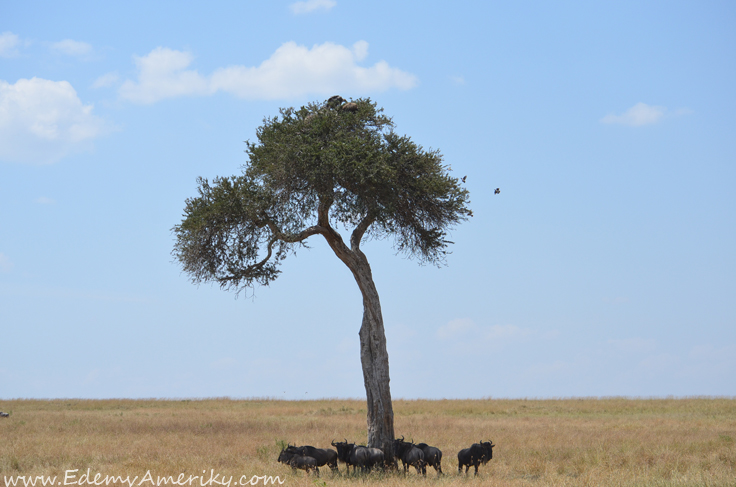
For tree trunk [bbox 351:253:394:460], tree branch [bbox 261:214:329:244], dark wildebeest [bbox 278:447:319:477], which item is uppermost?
tree branch [bbox 261:214:329:244]

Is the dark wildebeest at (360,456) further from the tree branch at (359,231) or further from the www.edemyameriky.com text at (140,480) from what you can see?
the tree branch at (359,231)

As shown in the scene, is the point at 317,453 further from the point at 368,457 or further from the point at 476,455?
the point at 476,455

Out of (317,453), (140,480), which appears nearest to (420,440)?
(317,453)

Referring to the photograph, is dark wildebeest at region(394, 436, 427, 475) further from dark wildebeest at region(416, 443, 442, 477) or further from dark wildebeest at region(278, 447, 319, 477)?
dark wildebeest at region(278, 447, 319, 477)

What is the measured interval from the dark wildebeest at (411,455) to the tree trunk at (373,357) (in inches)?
46.1

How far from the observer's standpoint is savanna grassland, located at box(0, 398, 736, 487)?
52.7ft

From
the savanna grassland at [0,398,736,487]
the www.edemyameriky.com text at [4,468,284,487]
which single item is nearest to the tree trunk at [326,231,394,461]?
the savanna grassland at [0,398,736,487]

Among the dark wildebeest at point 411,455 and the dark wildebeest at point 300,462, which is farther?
the dark wildebeest at point 411,455

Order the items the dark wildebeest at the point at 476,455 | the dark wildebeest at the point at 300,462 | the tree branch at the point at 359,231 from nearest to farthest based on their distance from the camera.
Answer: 1. the dark wildebeest at the point at 300,462
2. the dark wildebeest at the point at 476,455
3. the tree branch at the point at 359,231

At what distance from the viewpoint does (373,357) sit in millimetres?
19281

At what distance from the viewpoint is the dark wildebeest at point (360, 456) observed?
16.8 m

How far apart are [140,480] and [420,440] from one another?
1281cm

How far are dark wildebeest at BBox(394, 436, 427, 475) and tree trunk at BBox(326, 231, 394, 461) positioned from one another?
117 centimetres

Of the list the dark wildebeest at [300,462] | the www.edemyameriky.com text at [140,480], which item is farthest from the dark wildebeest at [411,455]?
the www.edemyameriky.com text at [140,480]
